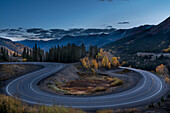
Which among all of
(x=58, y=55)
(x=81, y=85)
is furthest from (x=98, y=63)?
(x=81, y=85)

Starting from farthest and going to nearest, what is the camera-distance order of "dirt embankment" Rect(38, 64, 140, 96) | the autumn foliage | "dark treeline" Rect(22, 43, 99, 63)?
1. "dark treeline" Rect(22, 43, 99, 63)
2. the autumn foliage
3. "dirt embankment" Rect(38, 64, 140, 96)


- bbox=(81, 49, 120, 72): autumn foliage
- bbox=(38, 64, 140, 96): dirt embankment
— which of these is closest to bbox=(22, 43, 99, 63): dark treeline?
bbox=(81, 49, 120, 72): autumn foliage

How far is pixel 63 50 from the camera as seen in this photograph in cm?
8694

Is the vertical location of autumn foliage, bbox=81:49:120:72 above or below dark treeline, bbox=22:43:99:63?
below

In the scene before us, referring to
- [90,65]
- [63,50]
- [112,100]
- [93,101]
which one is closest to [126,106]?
[112,100]

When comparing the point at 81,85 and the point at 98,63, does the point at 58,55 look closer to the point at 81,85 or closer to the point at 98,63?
the point at 98,63

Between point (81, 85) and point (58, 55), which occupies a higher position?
point (58, 55)

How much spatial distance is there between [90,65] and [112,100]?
65278 millimetres

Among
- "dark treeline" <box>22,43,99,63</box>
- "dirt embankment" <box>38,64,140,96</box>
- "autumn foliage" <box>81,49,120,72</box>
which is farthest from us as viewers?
"dark treeline" <box>22,43,99,63</box>

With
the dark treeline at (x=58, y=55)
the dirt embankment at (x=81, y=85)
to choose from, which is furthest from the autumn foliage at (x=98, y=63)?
the dirt embankment at (x=81, y=85)

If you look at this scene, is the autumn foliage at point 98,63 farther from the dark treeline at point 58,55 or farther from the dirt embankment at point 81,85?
the dirt embankment at point 81,85

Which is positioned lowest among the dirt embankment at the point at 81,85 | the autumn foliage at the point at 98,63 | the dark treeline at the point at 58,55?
the dirt embankment at the point at 81,85

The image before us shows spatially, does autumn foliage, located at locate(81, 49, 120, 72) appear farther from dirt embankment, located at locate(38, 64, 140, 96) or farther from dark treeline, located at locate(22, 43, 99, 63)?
dirt embankment, located at locate(38, 64, 140, 96)

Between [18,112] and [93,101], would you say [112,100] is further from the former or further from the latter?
[18,112]
